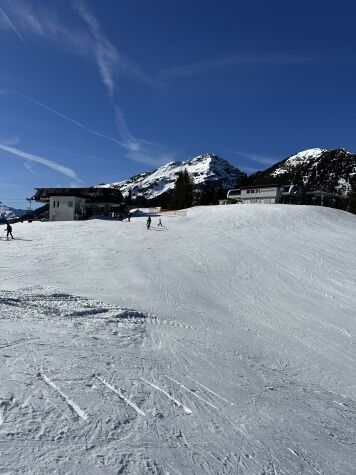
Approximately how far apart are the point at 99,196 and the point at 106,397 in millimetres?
70287

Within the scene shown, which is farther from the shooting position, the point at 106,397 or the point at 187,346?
the point at 187,346

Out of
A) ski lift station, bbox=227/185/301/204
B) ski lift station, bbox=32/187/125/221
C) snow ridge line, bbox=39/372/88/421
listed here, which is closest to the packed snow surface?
snow ridge line, bbox=39/372/88/421

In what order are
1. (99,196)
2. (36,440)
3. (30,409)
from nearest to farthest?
(36,440) < (30,409) < (99,196)

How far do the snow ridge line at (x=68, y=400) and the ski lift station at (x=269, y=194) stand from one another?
7242 cm

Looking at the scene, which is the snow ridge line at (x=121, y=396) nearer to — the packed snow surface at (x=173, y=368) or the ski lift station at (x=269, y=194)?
the packed snow surface at (x=173, y=368)

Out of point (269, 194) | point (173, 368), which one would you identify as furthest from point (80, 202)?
point (173, 368)

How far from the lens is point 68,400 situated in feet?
20.2

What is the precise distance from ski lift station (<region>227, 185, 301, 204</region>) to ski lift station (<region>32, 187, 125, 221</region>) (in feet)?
78.3

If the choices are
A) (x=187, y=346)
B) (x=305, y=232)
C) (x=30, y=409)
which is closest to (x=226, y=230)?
(x=305, y=232)

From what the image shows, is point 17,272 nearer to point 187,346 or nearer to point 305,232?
point 187,346

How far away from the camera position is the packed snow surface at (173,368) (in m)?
5.29

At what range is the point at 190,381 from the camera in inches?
315

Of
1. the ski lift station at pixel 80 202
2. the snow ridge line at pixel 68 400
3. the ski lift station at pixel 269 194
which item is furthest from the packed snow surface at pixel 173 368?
the ski lift station at pixel 269 194

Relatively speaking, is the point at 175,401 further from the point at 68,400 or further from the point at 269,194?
the point at 269,194
